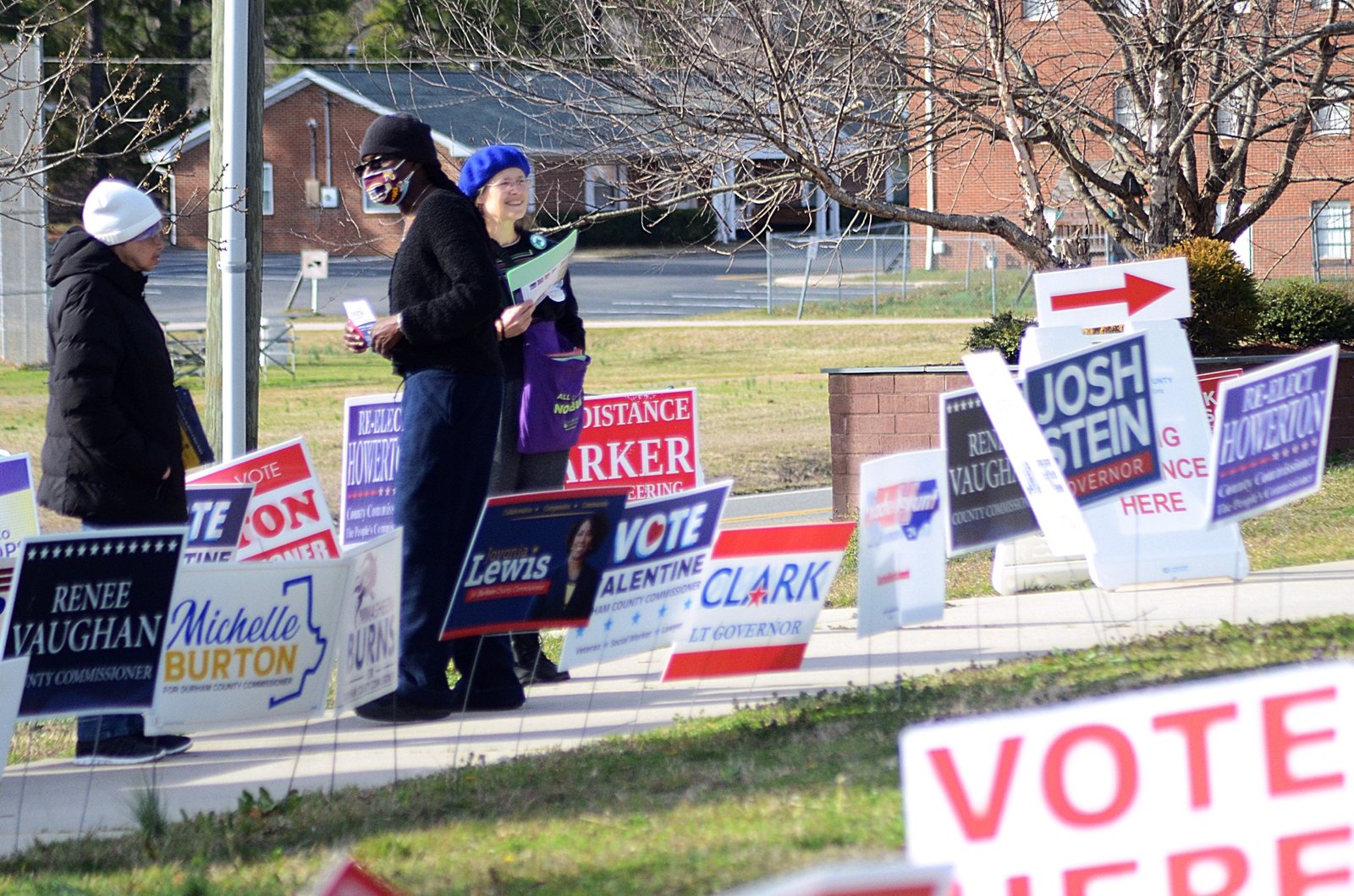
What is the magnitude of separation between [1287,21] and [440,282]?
9173 millimetres

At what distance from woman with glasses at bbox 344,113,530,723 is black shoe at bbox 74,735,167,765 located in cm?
75

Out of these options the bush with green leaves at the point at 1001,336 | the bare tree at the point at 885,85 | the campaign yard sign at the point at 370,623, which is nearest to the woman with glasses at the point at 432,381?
the campaign yard sign at the point at 370,623

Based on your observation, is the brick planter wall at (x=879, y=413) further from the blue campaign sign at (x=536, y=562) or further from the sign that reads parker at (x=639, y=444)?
the blue campaign sign at (x=536, y=562)

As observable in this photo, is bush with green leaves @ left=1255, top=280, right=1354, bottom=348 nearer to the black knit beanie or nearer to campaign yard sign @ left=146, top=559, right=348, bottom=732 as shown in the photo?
the black knit beanie

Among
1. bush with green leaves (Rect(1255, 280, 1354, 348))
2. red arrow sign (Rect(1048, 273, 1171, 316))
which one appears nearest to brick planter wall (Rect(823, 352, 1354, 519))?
bush with green leaves (Rect(1255, 280, 1354, 348))

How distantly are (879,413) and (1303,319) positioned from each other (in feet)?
16.1

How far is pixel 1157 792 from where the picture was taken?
95.0 inches

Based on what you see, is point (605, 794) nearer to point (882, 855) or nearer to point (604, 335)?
point (882, 855)

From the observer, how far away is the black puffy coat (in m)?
5.27

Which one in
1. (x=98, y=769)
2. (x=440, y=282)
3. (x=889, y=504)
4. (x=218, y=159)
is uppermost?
(x=218, y=159)

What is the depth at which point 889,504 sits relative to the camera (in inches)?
245

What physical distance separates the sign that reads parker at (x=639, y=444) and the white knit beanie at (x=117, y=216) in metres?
3.29

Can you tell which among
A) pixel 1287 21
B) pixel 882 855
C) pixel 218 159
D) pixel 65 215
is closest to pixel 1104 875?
pixel 882 855

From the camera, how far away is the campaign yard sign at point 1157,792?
2400 mm
